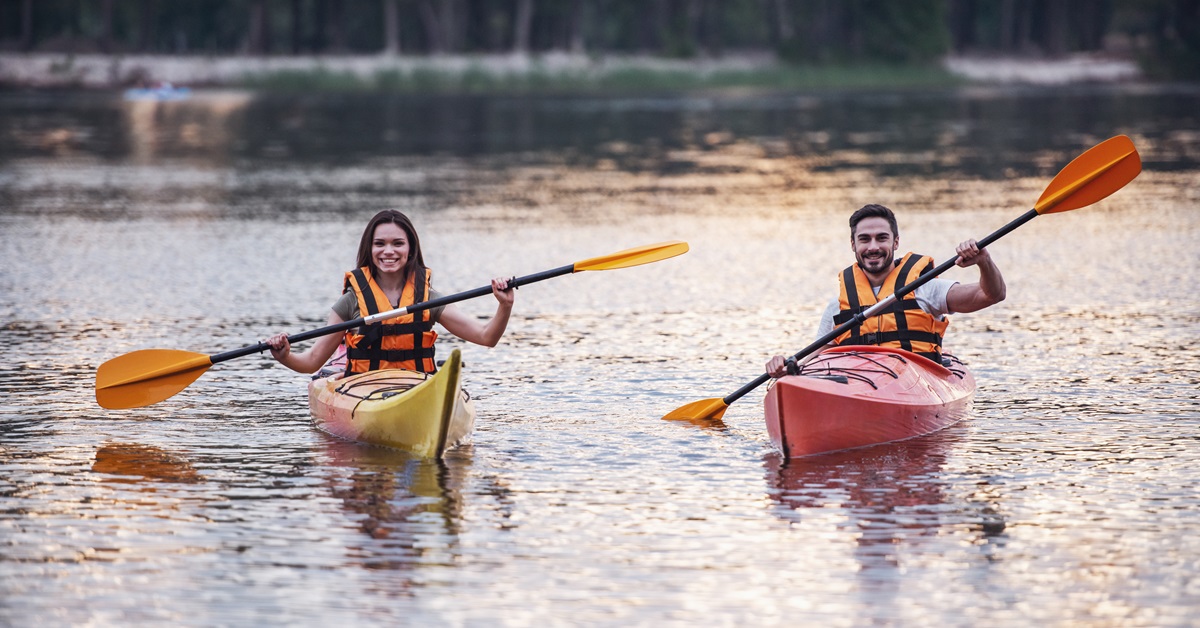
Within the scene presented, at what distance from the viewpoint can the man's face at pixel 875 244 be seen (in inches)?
340

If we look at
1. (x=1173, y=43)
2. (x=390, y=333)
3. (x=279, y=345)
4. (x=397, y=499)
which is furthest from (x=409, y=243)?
A: (x=1173, y=43)

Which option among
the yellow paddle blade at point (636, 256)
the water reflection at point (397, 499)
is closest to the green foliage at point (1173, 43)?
the yellow paddle blade at point (636, 256)

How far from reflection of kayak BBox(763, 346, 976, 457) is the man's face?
1.41 feet

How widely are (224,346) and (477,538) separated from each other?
5150mm

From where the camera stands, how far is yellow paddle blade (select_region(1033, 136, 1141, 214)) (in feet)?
30.5

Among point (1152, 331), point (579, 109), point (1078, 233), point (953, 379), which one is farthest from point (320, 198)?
point (579, 109)

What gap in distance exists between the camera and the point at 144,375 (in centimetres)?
929

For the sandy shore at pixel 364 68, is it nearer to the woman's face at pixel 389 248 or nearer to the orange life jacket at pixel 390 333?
the orange life jacket at pixel 390 333

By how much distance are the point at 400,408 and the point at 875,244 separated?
8.02 feet


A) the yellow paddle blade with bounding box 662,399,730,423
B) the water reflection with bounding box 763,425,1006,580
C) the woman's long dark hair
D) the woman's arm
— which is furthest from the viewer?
the yellow paddle blade with bounding box 662,399,730,423

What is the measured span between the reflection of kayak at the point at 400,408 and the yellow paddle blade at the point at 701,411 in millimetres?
1153

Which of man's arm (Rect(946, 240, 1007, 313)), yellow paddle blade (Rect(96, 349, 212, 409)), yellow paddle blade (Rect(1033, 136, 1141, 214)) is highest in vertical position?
yellow paddle blade (Rect(1033, 136, 1141, 214))

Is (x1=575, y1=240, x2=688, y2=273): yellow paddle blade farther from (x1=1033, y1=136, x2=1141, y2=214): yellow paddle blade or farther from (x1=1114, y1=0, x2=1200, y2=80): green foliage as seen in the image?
(x1=1114, y1=0, x2=1200, y2=80): green foliage

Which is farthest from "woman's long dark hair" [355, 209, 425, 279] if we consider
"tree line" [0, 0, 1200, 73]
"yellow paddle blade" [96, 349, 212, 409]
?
"tree line" [0, 0, 1200, 73]
